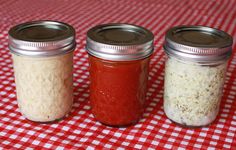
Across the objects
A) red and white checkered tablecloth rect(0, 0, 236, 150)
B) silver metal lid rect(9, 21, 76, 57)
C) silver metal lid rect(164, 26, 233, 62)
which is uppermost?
silver metal lid rect(9, 21, 76, 57)

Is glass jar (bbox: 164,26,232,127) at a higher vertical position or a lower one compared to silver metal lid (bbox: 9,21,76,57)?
lower

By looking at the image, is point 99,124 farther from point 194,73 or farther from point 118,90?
point 194,73

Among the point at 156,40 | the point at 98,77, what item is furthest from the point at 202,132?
the point at 156,40

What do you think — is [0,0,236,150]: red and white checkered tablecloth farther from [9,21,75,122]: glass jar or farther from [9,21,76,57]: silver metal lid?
[9,21,76,57]: silver metal lid

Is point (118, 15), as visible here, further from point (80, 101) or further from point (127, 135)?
point (127, 135)

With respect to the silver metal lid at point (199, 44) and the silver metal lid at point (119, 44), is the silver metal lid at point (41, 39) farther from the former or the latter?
the silver metal lid at point (199, 44)

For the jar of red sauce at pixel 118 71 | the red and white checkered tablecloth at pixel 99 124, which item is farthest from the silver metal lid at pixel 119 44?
the red and white checkered tablecloth at pixel 99 124

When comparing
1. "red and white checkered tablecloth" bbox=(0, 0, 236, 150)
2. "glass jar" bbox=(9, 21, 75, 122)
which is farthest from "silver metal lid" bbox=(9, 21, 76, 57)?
"red and white checkered tablecloth" bbox=(0, 0, 236, 150)
